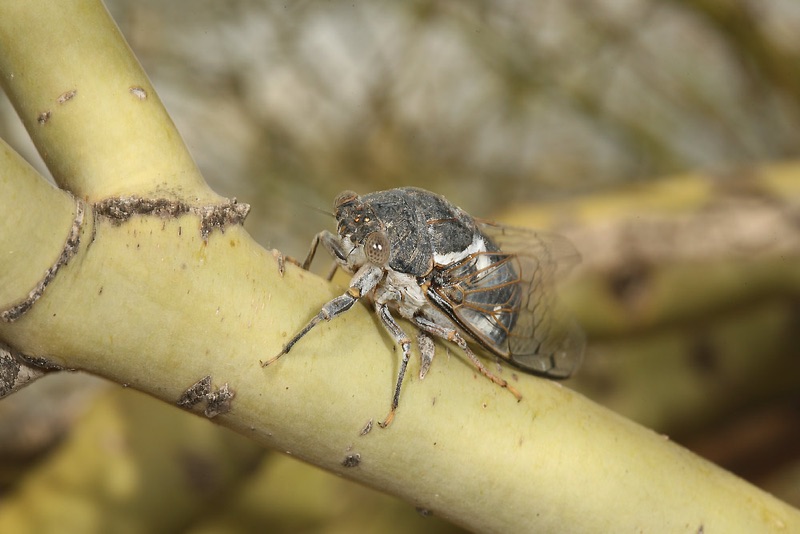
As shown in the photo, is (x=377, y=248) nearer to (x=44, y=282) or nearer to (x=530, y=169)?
(x=44, y=282)

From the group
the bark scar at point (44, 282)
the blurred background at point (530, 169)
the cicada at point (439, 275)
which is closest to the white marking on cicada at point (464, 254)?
the cicada at point (439, 275)

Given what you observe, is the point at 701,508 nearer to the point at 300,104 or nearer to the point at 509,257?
the point at 509,257

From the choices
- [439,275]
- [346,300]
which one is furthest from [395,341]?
[439,275]

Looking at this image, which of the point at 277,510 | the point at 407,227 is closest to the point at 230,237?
the point at 407,227

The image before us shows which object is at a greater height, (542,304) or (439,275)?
(542,304)

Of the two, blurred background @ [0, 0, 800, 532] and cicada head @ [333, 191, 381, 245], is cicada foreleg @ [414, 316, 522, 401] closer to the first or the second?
cicada head @ [333, 191, 381, 245]

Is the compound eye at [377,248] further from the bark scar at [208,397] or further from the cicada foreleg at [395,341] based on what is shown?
the bark scar at [208,397]

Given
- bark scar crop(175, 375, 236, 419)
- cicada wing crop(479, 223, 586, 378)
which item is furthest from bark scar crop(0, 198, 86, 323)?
cicada wing crop(479, 223, 586, 378)
